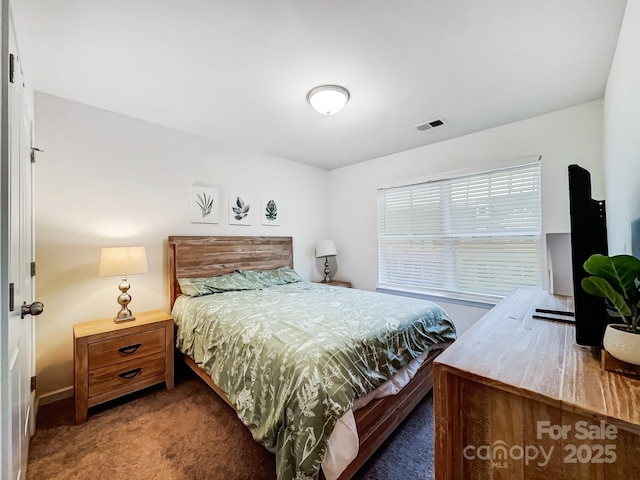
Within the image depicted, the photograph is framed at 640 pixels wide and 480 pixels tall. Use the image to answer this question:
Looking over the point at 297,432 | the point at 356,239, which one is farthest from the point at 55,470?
the point at 356,239

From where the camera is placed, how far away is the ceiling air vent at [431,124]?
264 cm

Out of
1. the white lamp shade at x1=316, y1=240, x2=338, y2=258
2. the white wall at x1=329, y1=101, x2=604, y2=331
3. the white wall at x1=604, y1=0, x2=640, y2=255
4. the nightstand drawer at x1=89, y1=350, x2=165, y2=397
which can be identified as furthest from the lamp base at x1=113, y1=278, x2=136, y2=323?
the white wall at x1=604, y1=0, x2=640, y2=255

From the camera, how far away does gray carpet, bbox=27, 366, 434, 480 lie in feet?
4.88

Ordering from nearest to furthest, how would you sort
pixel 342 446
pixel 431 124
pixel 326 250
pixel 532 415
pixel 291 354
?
pixel 532 415
pixel 342 446
pixel 291 354
pixel 431 124
pixel 326 250

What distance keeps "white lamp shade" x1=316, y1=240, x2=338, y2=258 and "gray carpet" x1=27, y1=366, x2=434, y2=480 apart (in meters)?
2.33

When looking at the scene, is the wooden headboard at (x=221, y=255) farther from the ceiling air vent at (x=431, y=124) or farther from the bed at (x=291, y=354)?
the ceiling air vent at (x=431, y=124)

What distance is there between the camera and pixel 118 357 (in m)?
2.08

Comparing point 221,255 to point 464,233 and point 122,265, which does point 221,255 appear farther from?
point 464,233

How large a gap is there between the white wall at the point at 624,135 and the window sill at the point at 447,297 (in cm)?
121

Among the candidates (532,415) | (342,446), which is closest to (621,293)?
(532,415)

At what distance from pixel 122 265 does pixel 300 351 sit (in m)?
1.75

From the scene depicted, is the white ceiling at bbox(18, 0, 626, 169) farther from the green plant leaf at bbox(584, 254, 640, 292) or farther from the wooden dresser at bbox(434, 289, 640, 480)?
the wooden dresser at bbox(434, 289, 640, 480)

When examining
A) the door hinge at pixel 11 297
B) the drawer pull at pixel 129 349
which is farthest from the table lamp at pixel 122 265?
the door hinge at pixel 11 297

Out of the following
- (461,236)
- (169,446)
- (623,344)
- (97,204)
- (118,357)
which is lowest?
(169,446)
